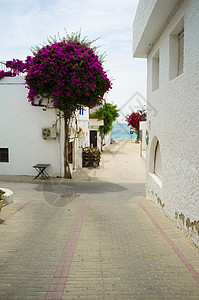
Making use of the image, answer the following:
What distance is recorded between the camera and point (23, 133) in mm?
15211

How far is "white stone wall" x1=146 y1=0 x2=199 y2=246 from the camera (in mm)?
5023

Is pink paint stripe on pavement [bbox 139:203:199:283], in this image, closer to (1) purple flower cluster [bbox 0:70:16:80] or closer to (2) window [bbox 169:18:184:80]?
(2) window [bbox 169:18:184:80]

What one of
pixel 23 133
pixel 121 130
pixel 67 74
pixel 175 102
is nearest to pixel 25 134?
pixel 23 133

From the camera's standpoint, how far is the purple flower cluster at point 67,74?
12.4 m

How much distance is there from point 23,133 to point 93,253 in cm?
1162

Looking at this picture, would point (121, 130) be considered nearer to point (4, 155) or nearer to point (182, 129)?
point (4, 155)

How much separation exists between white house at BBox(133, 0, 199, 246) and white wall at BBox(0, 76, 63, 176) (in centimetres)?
699

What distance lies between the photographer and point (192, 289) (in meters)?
3.53

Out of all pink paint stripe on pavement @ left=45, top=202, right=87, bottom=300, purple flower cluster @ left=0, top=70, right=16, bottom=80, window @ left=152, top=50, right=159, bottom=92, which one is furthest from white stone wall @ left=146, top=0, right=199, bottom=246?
purple flower cluster @ left=0, top=70, right=16, bottom=80

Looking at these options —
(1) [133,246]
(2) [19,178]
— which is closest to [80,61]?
(2) [19,178]

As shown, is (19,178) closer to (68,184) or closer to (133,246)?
(68,184)

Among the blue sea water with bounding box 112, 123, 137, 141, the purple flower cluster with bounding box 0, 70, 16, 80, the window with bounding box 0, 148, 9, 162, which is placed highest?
the purple flower cluster with bounding box 0, 70, 16, 80

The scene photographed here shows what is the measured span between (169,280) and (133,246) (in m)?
1.31

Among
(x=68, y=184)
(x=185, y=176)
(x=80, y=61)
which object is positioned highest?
(x=80, y=61)
